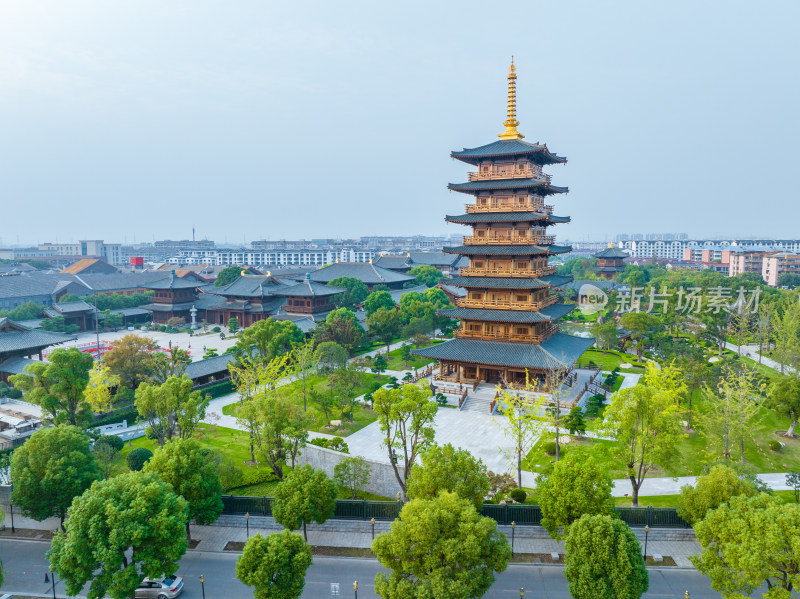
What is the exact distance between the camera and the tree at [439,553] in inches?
640

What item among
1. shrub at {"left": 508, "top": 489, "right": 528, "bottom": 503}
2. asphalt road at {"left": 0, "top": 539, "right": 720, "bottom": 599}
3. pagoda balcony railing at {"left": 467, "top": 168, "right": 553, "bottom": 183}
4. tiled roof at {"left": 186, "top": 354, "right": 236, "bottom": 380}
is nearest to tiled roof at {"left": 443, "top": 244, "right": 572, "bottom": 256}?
pagoda balcony railing at {"left": 467, "top": 168, "right": 553, "bottom": 183}

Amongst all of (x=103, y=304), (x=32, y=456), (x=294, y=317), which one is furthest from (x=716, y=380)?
(x=103, y=304)

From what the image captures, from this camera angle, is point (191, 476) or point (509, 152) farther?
point (509, 152)

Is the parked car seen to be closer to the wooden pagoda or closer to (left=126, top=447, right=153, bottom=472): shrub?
(left=126, top=447, right=153, bottom=472): shrub

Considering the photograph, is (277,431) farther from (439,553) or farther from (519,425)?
(519,425)

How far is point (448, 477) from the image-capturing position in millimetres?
20656

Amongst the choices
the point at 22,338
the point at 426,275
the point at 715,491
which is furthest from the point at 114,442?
the point at 426,275

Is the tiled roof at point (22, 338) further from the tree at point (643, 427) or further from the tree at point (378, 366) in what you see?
the tree at point (643, 427)

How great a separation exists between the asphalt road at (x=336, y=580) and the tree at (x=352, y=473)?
4020 mm

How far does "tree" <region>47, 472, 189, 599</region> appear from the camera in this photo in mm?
17812

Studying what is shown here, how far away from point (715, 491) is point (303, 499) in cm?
1644

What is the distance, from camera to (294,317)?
68000mm

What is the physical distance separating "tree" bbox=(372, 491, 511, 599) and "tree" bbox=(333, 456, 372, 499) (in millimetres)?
7849

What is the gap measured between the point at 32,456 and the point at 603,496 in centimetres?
2404
